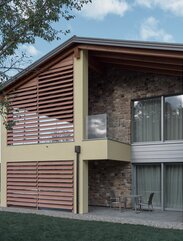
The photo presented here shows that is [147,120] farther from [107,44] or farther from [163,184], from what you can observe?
[107,44]

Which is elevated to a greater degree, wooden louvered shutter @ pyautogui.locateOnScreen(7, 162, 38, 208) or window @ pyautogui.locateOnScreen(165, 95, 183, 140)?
window @ pyautogui.locateOnScreen(165, 95, 183, 140)

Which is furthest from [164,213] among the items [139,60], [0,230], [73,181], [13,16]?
[13,16]

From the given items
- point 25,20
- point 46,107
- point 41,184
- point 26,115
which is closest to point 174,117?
point 46,107

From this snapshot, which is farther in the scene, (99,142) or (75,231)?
(99,142)

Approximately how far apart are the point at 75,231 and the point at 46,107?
6.58m

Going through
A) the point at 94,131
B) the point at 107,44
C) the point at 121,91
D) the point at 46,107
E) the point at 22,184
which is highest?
the point at 107,44

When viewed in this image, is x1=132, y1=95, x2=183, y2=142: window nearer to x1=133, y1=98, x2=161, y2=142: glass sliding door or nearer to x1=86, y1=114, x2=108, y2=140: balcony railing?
x1=133, y1=98, x2=161, y2=142: glass sliding door

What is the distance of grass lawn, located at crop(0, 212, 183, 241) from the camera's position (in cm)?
798

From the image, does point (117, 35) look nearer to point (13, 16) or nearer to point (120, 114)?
point (120, 114)

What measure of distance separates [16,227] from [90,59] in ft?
24.2

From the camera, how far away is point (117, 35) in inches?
529

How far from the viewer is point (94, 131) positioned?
13.1 meters

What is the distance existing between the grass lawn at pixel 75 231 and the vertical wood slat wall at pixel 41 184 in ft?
8.85

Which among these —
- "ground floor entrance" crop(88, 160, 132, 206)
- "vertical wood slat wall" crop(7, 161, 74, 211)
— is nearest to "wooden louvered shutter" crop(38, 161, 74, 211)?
"vertical wood slat wall" crop(7, 161, 74, 211)
